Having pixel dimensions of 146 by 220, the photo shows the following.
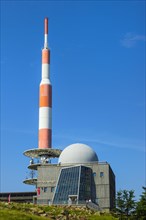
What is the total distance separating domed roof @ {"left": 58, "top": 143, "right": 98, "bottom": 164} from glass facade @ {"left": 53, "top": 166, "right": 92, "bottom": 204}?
226cm

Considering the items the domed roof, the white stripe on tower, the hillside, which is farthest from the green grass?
the white stripe on tower

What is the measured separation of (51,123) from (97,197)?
22203 mm

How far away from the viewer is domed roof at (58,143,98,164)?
78750 mm

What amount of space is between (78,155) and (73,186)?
27.3 ft

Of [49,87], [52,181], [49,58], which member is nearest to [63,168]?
[52,181]

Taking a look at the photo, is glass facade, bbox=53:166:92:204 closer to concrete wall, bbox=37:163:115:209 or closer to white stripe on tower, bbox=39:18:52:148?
concrete wall, bbox=37:163:115:209

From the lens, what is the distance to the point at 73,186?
7181 centimetres

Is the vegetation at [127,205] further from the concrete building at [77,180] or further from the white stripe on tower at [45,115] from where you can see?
the white stripe on tower at [45,115]

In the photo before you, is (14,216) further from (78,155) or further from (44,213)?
(78,155)

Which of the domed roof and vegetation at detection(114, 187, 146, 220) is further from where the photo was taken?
the domed roof

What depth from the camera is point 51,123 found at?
302 feet

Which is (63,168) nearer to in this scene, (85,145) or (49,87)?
(85,145)

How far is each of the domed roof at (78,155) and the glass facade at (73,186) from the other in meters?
2.26

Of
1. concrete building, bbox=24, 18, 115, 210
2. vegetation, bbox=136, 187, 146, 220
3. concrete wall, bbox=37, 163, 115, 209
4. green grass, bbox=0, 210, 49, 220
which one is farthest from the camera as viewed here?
concrete wall, bbox=37, 163, 115, 209
